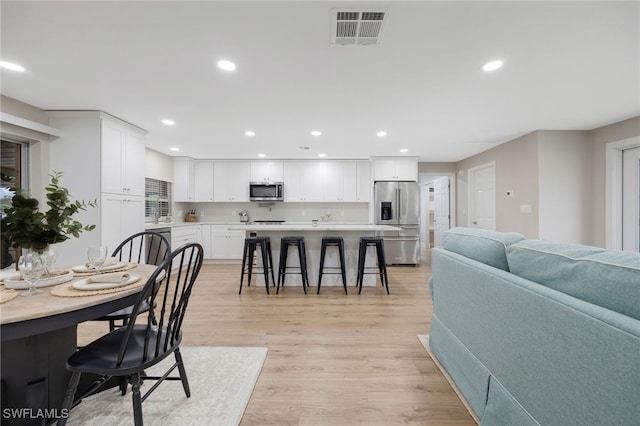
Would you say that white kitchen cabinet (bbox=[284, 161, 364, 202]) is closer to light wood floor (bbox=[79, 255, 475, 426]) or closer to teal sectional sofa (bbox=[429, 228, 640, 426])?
light wood floor (bbox=[79, 255, 475, 426])

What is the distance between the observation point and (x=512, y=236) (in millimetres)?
1523

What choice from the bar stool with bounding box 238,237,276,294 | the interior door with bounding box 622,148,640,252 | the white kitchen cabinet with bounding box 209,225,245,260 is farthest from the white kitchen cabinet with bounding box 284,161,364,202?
the interior door with bounding box 622,148,640,252

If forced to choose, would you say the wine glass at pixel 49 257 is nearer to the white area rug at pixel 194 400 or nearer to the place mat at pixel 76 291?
the place mat at pixel 76 291

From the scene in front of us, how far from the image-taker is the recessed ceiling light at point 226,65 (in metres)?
2.27

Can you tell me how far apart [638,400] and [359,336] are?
1.98 meters

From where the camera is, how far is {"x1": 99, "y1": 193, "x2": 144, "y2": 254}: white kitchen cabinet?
354cm

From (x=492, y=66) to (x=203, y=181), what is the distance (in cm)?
578

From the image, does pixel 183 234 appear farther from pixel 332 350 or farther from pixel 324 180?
pixel 332 350

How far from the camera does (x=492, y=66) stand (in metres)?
2.33

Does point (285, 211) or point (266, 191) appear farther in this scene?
point (285, 211)

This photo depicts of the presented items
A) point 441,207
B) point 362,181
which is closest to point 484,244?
point 362,181

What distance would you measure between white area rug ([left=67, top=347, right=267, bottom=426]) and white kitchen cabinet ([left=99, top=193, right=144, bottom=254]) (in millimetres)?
2322

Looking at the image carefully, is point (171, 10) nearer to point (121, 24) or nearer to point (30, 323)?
point (121, 24)

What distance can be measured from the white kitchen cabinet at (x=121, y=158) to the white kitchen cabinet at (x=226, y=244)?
6.89 feet
